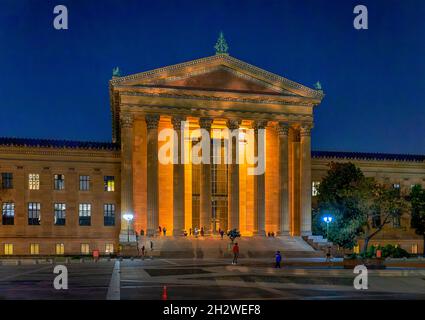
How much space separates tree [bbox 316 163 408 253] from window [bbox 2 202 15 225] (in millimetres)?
33666

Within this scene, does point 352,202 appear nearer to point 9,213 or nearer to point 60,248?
point 60,248

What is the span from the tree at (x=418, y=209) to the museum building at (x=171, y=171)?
1194cm

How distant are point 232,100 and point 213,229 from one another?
596 inches

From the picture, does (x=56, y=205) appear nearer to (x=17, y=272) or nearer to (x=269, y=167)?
(x=269, y=167)

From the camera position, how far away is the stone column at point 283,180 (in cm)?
6994

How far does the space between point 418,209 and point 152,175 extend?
30.1 meters

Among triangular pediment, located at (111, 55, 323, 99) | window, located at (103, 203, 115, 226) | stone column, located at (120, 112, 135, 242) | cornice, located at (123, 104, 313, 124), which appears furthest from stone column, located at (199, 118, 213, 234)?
window, located at (103, 203, 115, 226)

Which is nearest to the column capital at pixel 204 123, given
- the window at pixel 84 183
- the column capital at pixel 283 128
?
the column capital at pixel 283 128

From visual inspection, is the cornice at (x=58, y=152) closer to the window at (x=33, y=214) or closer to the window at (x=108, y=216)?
the window at (x=33, y=214)

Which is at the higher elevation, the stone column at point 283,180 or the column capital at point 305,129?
the column capital at point 305,129

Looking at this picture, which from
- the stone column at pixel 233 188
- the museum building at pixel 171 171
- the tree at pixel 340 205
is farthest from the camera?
the stone column at pixel 233 188
